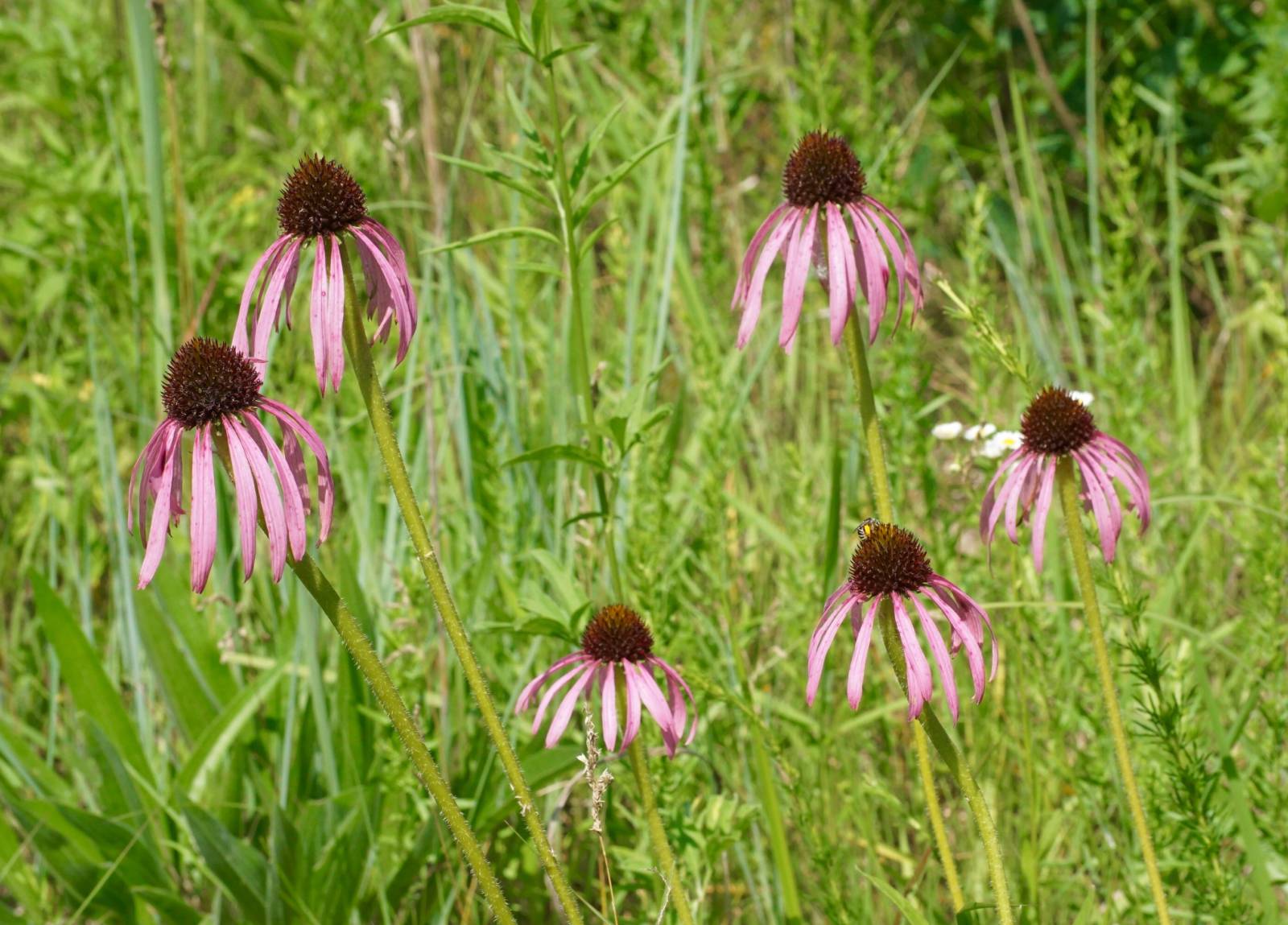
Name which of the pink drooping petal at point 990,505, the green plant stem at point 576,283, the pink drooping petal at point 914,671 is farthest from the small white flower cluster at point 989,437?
the pink drooping petal at point 914,671

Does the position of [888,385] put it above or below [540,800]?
above

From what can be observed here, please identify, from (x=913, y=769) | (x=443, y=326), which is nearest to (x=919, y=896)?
(x=913, y=769)

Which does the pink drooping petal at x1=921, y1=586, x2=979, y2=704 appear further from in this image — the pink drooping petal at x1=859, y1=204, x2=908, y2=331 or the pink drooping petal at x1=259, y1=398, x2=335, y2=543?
the pink drooping petal at x1=259, y1=398, x2=335, y2=543

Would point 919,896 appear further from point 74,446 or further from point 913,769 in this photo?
point 74,446

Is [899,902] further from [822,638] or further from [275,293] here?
[275,293]

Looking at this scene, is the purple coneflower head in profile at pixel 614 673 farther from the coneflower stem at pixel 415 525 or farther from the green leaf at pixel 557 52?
the green leaf at pixel 557 52

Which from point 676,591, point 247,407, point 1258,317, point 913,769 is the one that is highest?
point 1258,317

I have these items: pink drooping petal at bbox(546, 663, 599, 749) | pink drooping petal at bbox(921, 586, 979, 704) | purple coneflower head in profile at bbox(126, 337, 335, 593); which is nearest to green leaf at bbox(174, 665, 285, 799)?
pink drooping petal at bbox(546, 663, 599, 749)
